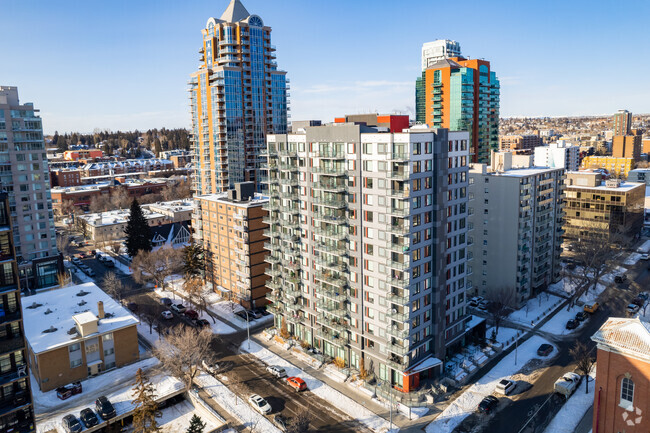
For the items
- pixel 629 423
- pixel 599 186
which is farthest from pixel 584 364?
pixel 599 186

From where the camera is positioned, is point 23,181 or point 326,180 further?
point 23,181

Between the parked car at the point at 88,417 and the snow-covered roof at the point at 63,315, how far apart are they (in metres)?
10.9

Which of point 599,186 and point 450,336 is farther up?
point 599,186

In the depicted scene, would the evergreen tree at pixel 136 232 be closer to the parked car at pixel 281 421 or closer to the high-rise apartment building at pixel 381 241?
the high-rise apartment building at pixel 381 241

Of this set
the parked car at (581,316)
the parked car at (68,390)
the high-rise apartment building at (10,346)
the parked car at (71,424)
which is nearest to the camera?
the high-rise apartment building at (10,346)

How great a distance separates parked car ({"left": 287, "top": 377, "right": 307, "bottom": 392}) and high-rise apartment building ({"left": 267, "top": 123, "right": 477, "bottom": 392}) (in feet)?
22.2

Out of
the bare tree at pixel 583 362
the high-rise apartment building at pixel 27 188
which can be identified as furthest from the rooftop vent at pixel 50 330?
the bare tree at pixel 583 362

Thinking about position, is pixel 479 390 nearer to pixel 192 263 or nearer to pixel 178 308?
pixel 178 308

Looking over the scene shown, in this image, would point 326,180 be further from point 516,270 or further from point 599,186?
point 599,186

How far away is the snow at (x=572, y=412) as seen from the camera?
45.4 m

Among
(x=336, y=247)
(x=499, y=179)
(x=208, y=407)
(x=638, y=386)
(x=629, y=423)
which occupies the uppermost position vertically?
(x=499, y=179)

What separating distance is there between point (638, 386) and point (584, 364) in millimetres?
13876

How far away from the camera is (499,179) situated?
73875mm

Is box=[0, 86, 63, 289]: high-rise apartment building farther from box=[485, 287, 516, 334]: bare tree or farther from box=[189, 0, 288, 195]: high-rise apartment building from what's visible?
box=[485, 287, 516, 334]: bare tree
